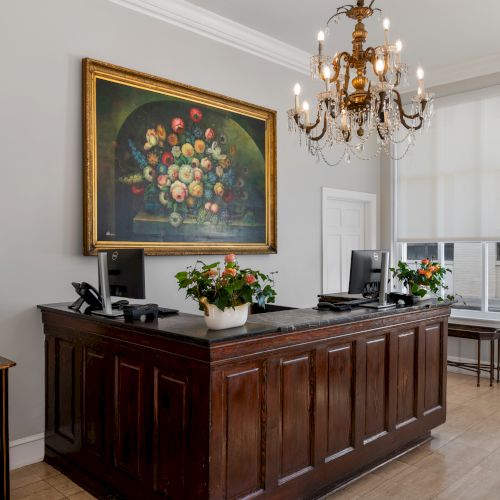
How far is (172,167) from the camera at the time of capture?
4.31 meters

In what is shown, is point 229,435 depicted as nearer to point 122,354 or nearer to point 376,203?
point 122,354

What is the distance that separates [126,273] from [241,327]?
86 centimetres

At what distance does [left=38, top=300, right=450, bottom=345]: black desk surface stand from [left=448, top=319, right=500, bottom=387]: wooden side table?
7.52 feet

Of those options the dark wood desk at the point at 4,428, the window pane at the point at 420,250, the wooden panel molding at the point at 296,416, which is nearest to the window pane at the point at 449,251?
the window pane at the point at 420,250

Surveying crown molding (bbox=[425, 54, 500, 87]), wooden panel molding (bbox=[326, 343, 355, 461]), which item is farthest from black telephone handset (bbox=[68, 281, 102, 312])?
crown molding (bbox=[425, 54, 500, 87])

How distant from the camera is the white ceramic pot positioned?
96.3 inches

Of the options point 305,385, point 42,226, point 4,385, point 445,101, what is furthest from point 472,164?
point 4,385

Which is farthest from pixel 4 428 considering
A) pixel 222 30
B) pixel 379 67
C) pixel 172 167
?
pixel 222 30

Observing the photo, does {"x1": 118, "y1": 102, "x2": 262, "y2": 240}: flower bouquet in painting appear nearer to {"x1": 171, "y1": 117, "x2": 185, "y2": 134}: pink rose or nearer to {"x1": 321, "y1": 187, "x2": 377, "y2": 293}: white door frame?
{"x1": 171, "y1": 117, "x2": 185, "y2": 134}: pink rose

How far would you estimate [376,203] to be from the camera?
6.73 metres

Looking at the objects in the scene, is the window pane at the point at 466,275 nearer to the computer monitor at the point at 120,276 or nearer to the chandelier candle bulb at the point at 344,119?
the chandelier candle bulb at the point at 344,119

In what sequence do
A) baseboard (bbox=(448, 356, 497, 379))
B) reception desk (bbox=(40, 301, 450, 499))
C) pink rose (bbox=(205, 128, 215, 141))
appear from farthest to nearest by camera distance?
baseboard (bbox=(448, 356, 497, 379)) → pink rose (bbox=(205, 128, 215, 141)) → reception desk (bbox=(40, 301, 450, 499))

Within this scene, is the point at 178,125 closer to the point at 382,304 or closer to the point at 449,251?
the point at 382,304

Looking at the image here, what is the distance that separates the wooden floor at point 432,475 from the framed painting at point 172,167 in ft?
5.24
